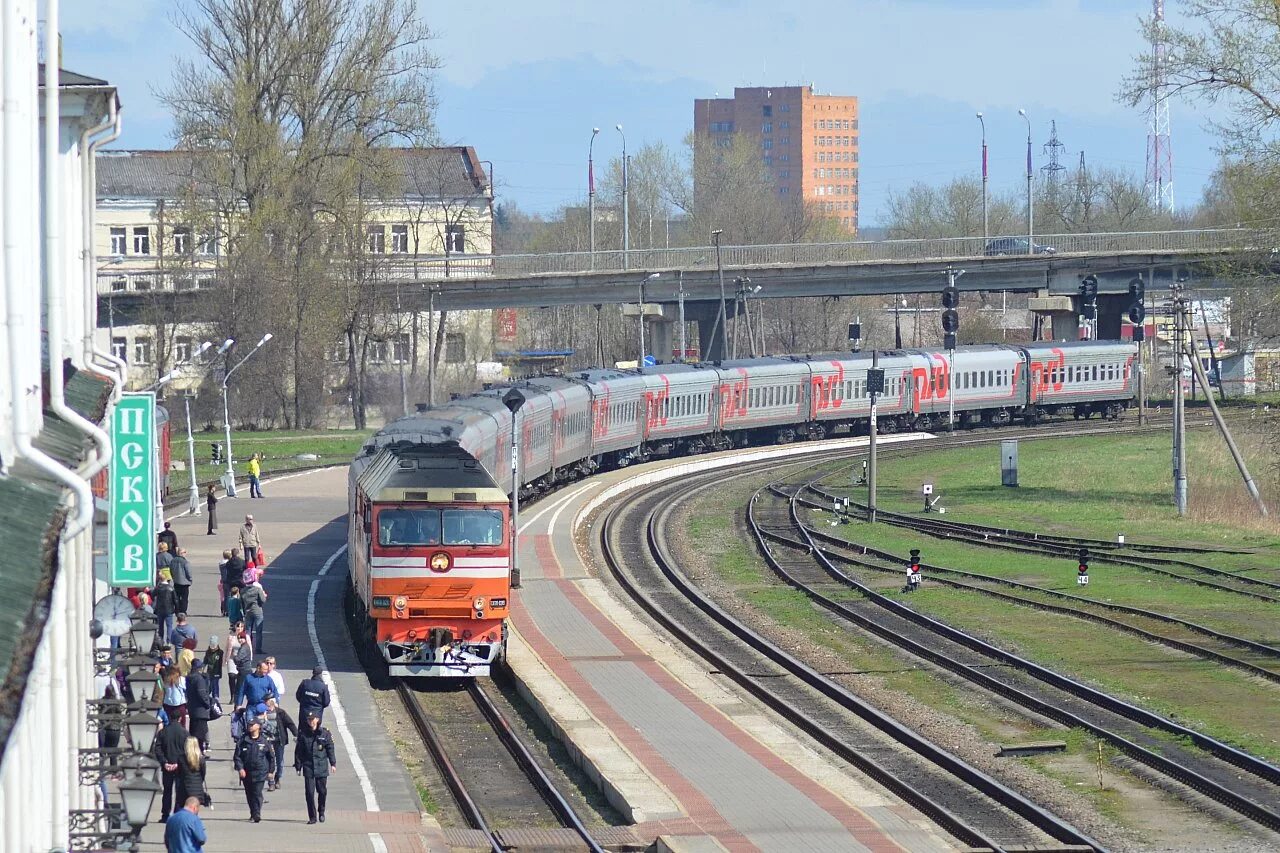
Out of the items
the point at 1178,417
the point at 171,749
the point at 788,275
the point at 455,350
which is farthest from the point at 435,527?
the point at 455,350

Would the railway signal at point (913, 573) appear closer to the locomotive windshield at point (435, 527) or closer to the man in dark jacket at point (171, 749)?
the locomotive windshield at point (435, 527)

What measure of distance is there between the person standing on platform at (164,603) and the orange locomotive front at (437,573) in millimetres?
2900

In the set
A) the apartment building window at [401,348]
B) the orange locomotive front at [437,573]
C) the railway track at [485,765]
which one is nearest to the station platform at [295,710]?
the railway track at [485,765]

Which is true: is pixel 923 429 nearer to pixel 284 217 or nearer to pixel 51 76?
pixel 284 217

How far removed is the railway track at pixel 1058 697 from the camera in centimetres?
1786

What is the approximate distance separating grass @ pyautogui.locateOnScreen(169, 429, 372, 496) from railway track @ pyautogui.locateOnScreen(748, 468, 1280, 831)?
88.1 feet

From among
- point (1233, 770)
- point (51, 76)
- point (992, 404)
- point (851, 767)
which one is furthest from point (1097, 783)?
point (992, 404)

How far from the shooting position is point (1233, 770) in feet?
60.4

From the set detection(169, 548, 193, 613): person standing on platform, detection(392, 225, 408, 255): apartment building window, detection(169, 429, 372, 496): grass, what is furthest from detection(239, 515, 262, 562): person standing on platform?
detection(392, 225, 408, 255): apartment building window

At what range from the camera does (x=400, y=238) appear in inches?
3856

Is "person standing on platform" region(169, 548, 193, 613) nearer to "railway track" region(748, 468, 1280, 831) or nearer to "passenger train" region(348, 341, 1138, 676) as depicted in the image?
"passenger train" region(348, 341, 1138, 676)

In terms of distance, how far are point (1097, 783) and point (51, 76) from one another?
1287 centimetres

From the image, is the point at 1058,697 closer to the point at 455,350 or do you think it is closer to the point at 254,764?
the point at 254,764

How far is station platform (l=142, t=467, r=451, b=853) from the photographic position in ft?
53.7
